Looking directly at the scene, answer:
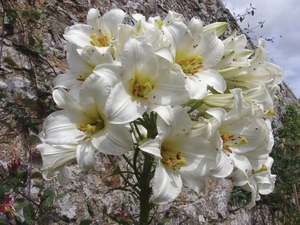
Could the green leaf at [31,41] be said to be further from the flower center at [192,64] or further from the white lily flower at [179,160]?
the white lily flower at [179,160]

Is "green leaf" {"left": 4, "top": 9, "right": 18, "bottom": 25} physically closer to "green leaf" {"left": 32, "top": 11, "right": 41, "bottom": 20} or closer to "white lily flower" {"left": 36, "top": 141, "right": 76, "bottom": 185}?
"green leaf" {"left": 32, "top": 11, "right": 41, "bottom": 20}

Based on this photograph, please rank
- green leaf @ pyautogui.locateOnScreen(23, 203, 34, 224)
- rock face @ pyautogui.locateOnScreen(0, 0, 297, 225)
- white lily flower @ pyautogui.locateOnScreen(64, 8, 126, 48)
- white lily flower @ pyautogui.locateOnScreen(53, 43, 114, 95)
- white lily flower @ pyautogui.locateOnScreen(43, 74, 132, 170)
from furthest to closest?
rock face @ pyautogui.locateOnScreen(0, 0, 297, 225) < green leaf @ pyautogui.locateOnScreen(23, 203, 34, 224) < white lily flower @ pyautogui.locateOnScreen(64, 8, 126, 48) < white lily flower @ pyautogui.locateOnScreen(53, 43, 114, 95) < white lily flower @ pyautogui.locateOnScreen(43, 74, 132, 170)

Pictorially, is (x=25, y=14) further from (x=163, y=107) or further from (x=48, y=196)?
(x=163, y=107)

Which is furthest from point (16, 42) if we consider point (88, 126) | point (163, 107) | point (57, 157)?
point (163, 107)

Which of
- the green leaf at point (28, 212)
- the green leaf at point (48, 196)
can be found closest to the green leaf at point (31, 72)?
the green leaf at point (48, 196)

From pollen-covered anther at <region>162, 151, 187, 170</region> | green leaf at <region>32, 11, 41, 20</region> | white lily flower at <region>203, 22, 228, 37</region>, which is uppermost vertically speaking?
white lily flower at <region>203, 22, 228, 37</region>

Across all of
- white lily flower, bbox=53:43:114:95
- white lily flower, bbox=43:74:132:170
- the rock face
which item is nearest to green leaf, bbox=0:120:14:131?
the rock face

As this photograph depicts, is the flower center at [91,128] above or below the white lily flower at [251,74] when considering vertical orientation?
below
